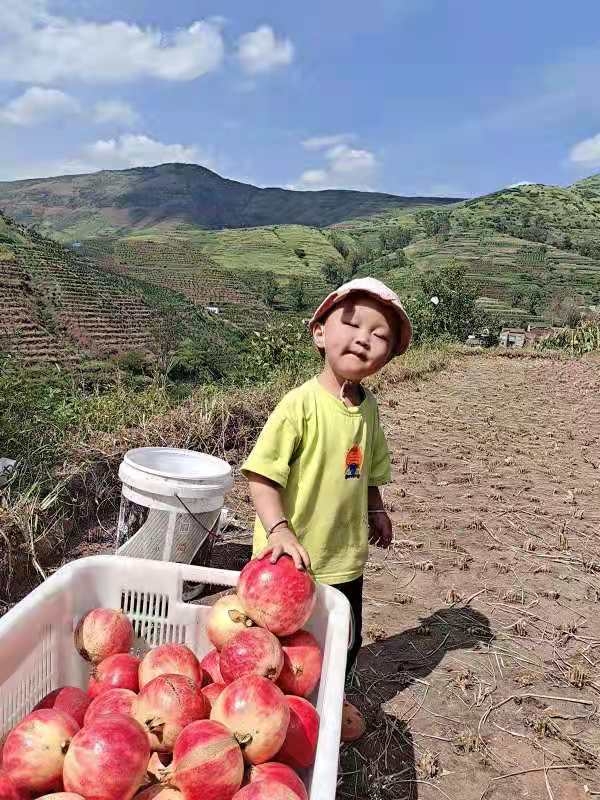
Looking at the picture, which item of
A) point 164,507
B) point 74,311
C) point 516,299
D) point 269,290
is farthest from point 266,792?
point 269,290

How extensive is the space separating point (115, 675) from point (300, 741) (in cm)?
43

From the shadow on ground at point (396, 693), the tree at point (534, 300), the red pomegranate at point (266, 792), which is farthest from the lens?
the tree at point (534, 300)

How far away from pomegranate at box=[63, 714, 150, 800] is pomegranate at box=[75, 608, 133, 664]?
1.08 feet

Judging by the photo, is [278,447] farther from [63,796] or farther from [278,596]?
[63,796]

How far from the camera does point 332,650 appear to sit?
132cm

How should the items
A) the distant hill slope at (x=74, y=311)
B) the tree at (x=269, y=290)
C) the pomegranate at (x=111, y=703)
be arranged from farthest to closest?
the tree at (x=269, y=290) < the distant hill slope at (x=74, y=311) < the pomegranate at (x=111, y=703)

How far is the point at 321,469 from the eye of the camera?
5.99 ft

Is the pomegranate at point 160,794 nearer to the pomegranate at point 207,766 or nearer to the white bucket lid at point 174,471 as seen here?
the pomegranate at point 207,766

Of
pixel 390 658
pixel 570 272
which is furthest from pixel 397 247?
pixel 390 658

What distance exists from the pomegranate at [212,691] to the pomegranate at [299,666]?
0.40 feet

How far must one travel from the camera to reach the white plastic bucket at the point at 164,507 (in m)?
2.65

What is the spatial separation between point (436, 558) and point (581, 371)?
44.0 feet

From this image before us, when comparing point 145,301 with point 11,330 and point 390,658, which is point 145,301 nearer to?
point 11,330

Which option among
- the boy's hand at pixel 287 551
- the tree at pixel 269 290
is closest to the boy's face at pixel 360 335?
the boy's hand at pixel 287 551
